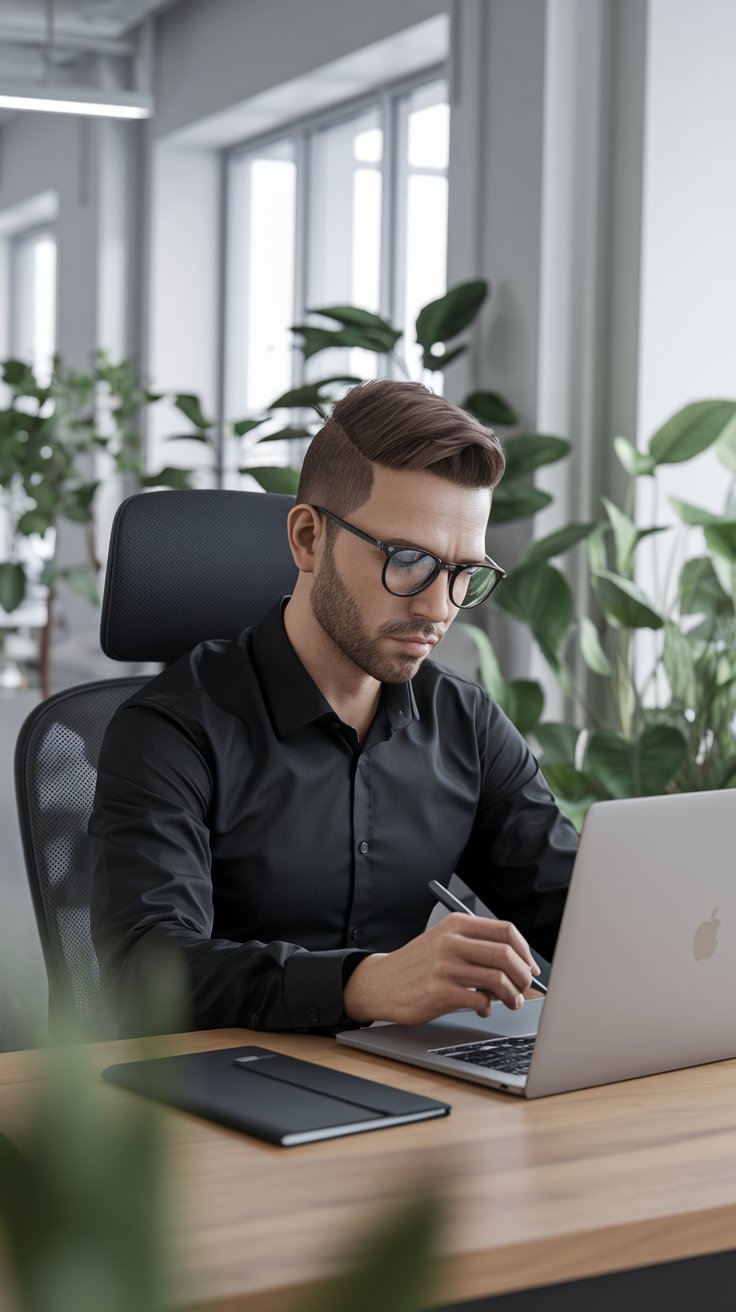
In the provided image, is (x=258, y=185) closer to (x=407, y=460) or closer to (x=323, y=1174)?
(x=407, y=460)

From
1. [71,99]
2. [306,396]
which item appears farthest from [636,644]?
[71,99]

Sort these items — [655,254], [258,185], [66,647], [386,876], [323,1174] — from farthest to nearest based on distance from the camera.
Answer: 1. [258,185]
2. [66,647]
3. [655,254]
4. [386,876]
5. [323,1174]

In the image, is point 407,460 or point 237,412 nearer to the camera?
point 407,460

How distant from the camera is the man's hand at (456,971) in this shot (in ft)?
3.77

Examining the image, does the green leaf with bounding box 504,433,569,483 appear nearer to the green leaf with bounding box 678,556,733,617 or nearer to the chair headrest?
the green leaf with bounding box 678,556,733,617

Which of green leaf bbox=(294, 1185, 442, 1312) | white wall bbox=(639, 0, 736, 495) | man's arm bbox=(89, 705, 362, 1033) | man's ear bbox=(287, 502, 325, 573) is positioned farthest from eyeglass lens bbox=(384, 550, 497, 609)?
white wall bbox=(639, 0, 736, 495)

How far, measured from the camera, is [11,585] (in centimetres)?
489

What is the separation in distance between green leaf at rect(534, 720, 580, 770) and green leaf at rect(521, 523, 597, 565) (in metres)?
0.35

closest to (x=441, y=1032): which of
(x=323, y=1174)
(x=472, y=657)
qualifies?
(x=323, y=1174)

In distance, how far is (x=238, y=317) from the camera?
6531mm

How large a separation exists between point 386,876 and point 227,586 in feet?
1.28

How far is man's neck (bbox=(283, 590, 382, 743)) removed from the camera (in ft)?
5.40

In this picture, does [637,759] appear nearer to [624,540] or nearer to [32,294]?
[624,540]

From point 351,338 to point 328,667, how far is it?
2.08 meters
